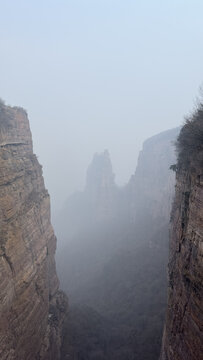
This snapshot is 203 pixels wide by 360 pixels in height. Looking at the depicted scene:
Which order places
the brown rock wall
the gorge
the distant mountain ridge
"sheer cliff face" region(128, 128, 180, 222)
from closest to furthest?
the brown rock wall < the gorge < the distant mountain ridge < "sheer cliff face" region(128, 128, 180, 222)

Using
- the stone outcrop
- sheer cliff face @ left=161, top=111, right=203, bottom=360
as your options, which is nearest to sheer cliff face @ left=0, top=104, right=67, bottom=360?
sheer cliff face @ left=161, top=111, right=203, bottom=360

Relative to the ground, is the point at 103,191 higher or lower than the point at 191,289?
lower

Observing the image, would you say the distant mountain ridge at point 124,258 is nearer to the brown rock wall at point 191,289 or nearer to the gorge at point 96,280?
the gorge at point 96,280

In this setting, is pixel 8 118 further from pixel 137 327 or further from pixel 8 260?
pixel 137 327

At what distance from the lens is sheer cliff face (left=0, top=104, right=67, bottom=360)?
14.3m

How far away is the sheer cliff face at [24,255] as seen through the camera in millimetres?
14344

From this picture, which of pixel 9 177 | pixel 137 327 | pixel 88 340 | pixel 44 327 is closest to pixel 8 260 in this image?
pixel 9 177

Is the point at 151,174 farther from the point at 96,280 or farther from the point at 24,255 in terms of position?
the point at 24,255

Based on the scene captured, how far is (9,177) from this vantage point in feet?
57.2

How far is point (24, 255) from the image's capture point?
17.1 meters

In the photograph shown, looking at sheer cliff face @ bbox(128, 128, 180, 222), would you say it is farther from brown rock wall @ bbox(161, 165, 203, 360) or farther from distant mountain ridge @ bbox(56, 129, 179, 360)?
brown rock wall @ bbox(161, 165, 203, 360)

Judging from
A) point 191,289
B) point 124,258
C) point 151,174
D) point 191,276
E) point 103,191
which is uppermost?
point 191,276

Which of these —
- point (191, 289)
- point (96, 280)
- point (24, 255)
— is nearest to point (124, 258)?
point (96, 280)

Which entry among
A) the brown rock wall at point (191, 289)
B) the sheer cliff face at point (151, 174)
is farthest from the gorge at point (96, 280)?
Answer: the sheer cliff face at point (151, 174)
